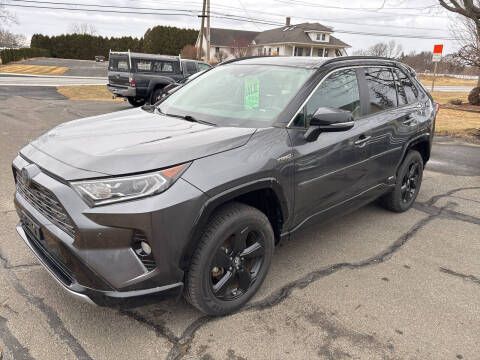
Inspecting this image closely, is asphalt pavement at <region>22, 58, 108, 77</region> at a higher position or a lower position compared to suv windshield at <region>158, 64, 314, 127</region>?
higher

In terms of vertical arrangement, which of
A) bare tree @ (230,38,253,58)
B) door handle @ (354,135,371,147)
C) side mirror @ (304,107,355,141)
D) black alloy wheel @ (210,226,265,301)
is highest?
bare tree @ (230,38,253,58)

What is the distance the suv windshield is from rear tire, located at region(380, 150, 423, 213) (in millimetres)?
1917

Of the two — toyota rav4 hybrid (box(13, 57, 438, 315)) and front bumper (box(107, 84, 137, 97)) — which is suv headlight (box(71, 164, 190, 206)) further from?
front bumper (box(107, 84, 137, 97))

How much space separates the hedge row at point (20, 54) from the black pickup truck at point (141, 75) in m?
38.8

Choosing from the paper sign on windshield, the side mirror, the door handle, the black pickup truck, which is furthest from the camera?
the black pickup truck

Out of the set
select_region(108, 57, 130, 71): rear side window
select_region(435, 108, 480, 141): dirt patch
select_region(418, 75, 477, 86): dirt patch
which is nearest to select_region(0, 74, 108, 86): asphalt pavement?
select_region(108, 57, 130, 71): rear side window

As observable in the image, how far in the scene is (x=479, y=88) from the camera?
690 inches

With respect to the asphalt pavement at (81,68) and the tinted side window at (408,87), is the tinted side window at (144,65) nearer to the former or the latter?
the tinted side window at (408,87)

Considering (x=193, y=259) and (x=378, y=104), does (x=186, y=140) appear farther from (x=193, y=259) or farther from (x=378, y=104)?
(x=378, y=104)

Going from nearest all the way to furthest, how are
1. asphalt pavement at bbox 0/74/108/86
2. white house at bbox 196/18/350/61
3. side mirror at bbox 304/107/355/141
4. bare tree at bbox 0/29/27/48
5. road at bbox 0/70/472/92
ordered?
1. side mirror at bbox 304/107/355/141
2. asphalt pavement at bbox 0/74/108/86
3. road at bbox 0/70/472/92
4. white house at bbox 196/18/350/61
5. bare tree at bbox 0/29/27/48

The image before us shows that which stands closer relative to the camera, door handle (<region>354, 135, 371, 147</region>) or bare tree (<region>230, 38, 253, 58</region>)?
door handle (<region>354, 135, 371, 147</region>)

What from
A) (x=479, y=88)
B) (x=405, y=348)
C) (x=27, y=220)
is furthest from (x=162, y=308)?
(x=479, y=88)

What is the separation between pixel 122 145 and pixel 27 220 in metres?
0.90

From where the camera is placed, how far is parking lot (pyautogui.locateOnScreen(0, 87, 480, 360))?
2365mm
